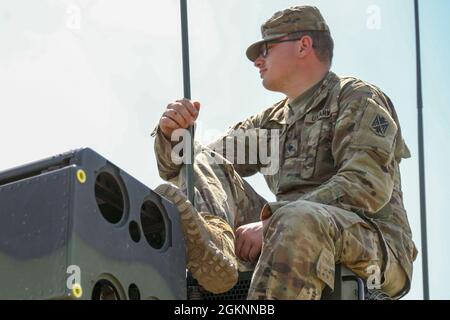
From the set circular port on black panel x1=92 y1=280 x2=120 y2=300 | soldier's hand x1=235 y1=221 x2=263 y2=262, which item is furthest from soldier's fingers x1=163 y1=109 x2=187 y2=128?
circular port on black panel x1=92 y1=280 x2=120 y2=300

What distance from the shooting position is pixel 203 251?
13.8 ft

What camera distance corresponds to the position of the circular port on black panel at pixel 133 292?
12.4 ft

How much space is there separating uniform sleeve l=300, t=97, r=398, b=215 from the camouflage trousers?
Result: 0.43 ft

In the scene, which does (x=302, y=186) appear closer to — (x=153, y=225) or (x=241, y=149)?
(x=241, y=149)

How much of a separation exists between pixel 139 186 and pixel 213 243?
44 cm

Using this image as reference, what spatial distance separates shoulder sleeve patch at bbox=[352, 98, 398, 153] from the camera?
4727 millimetres

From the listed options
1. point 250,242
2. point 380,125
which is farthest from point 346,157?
point 250,242

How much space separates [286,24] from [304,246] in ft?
6.51

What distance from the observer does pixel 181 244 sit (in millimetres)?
4227

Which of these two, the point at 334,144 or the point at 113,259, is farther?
the point at 334,144

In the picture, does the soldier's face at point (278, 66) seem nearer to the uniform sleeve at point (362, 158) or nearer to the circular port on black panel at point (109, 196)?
the uniform sleeve at point (362, 158)
